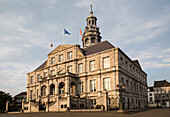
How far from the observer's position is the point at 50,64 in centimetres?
4525

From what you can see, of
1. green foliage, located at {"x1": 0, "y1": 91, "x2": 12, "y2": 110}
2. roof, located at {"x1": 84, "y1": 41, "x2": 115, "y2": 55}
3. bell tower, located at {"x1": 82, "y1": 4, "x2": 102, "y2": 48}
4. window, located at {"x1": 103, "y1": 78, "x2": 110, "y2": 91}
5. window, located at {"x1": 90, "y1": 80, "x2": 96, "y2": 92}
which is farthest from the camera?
bell tower, located at {"x1": 82, "y1": 4, "x2": 102, "y2": 48}

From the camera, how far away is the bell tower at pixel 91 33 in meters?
53.3

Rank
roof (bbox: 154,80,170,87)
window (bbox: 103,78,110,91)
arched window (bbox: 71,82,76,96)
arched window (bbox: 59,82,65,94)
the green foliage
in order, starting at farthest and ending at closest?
roof (bbox: 154,80,170,87), the green foliage, arched window (bbox: 59,82,65,94), arched window (bbox: 71,82,76,96), window (bbox: 103,78,110,91)

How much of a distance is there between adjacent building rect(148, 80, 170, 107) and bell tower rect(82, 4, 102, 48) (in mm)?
41952

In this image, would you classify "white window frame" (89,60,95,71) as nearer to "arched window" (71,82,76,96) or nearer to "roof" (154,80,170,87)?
"arched window" (71,82,76,96)

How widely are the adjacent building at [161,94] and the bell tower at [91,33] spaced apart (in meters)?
42.0

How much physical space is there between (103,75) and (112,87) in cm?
324

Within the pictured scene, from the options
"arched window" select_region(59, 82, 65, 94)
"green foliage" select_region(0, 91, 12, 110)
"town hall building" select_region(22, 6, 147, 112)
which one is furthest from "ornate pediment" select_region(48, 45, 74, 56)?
"green foliage" select_region(0, 91, 12, 110)

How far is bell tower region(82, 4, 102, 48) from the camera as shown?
53281 mm

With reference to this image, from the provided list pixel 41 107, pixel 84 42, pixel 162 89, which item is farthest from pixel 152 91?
pixel 41 107

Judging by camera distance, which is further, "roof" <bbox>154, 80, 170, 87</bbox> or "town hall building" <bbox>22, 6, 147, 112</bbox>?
"roof" <bbox>154, 80, 170, 87</bbox>

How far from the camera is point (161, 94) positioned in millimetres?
78875

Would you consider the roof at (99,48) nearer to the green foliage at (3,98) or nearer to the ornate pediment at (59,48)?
the ornate pediment at (59,48)

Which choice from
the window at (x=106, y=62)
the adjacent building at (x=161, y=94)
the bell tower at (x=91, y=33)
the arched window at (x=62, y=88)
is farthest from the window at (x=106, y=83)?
the adjacent building at (x=161, y=94)
